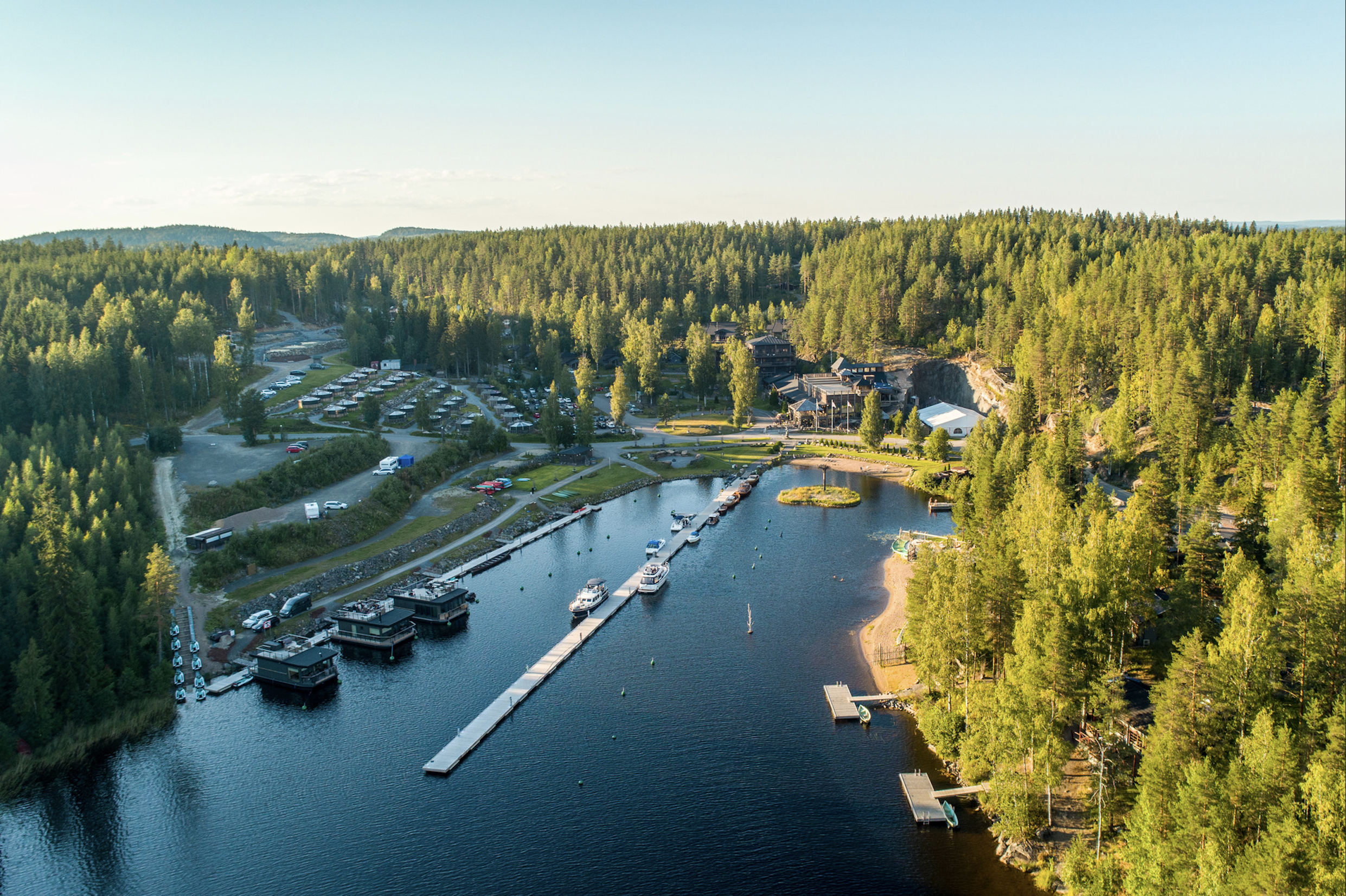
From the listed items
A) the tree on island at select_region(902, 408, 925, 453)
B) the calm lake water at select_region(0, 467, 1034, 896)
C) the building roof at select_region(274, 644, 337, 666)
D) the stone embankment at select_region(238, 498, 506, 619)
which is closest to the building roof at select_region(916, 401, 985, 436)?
the tree on island at select_region(902, 408, 925, 453)

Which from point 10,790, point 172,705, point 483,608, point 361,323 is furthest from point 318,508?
point 361,323

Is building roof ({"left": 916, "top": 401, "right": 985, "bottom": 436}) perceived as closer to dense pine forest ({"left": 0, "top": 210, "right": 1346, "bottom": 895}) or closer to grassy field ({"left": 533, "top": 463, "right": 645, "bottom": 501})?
dense pine forest ({"left": 0, "top": 210, "right": 1346, "bottom": 895})

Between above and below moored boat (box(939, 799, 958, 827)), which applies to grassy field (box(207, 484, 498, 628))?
above

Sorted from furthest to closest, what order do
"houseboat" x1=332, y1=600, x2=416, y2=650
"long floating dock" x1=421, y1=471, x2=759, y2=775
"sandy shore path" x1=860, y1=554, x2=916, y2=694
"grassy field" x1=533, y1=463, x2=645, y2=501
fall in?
"grassy field" x1=533, y1=463, x2=645, y2=501 < "houseboat" x1=332, y1=600, x2=416, y2=650 < "sandy shore path" x1=860, y1=554, x2=916, y2=694 < "long floating dock" x1=421, y1=471, x2=759, y2=775

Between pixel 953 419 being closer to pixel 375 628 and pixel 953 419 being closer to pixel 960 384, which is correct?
pixel 960 384

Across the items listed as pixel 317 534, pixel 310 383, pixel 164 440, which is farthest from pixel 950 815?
pixel 310 383

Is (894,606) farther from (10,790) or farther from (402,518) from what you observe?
(10,790)
